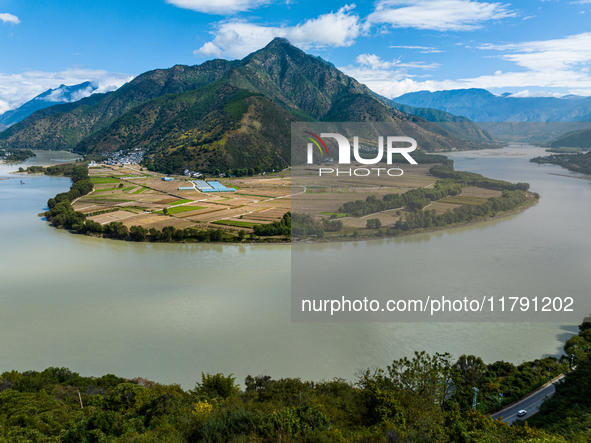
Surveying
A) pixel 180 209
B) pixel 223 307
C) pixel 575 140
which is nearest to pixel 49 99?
pixel 180 209

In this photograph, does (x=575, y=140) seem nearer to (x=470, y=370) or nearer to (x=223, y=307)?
(x=470, y=370)

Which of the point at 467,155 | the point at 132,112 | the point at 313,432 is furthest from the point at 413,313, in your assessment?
the point at 132,112

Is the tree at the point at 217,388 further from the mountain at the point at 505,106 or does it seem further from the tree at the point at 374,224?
the mountain at the point at 505,106

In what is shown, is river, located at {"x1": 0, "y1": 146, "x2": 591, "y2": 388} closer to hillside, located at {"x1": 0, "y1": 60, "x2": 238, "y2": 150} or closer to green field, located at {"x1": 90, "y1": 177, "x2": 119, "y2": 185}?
green field, located at {"x1": 90, "y1": 177, "x2": 119, "y2": 185}

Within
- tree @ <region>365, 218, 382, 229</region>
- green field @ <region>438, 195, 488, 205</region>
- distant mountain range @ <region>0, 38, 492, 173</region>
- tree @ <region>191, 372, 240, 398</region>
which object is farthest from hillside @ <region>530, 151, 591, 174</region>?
tree @ <region>191, 372, 240, 398</region>

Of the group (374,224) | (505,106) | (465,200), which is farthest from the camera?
(505,106)
